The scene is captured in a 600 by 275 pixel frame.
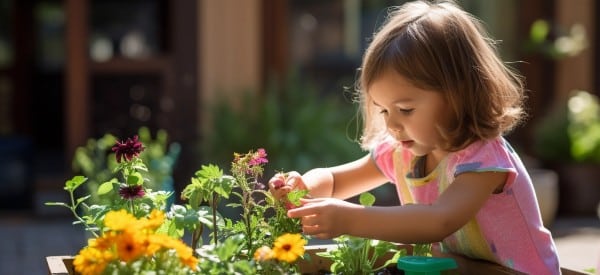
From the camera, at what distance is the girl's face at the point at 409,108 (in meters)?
2.00

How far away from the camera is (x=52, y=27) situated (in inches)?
477

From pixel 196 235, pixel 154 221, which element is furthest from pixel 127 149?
pixel 154 221

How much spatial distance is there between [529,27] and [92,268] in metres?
7.06

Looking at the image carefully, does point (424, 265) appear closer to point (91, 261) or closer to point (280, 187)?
point (280, 187)

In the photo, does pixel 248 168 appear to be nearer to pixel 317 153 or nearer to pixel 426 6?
pixel 426 6

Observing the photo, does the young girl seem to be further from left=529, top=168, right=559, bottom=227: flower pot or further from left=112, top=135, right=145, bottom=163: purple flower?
left=529, top=168, right=559, bottom=227: flower pot

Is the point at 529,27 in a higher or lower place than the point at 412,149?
lower

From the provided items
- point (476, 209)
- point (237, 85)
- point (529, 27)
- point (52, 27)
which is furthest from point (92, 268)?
point (52, 27)

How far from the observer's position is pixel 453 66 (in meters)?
2.03

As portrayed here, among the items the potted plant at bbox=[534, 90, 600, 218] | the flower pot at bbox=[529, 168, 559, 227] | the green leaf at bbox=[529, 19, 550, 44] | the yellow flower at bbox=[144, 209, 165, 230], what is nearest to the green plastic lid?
the yellow flower at bbox=[144, 209, 165, 230]

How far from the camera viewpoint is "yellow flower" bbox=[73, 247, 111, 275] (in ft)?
5.23

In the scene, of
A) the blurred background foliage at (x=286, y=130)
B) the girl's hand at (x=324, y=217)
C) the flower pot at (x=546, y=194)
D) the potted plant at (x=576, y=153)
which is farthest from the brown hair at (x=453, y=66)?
the potted plant at (x=576, y=153)

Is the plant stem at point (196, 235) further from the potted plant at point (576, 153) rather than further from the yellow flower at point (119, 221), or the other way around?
the potted plant at point (576, 153)

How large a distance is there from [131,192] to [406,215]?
48 centimetres
